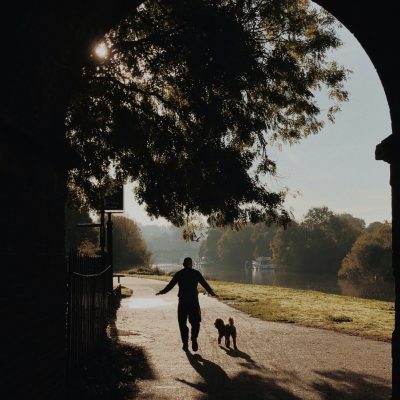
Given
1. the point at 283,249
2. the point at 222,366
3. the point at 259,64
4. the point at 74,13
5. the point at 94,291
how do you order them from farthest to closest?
the point at 283,249, the point at 259,64, the point at 94,291, the point at 222,366, the point at 74,13

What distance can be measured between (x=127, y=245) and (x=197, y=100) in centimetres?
5306

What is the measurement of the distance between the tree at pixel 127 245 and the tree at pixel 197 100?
49564 millimetres

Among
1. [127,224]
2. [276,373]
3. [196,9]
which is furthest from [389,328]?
[127,224]

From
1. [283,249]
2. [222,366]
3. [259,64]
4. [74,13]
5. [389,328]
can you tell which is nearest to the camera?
[74,13]

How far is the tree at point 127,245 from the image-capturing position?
60.3 metres

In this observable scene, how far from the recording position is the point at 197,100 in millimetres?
9391

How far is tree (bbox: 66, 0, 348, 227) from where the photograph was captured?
8.91 metres

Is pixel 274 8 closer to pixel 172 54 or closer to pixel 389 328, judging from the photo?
pixel 172 54

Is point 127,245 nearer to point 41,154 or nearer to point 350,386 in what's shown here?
point 350,386

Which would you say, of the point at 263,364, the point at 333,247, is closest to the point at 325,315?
the point at 263,364

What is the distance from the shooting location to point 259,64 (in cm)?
955

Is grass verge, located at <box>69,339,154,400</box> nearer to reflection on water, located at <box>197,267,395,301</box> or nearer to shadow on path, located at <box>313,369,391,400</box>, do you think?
shadow on path, located at <box>313,369,391,400</box>

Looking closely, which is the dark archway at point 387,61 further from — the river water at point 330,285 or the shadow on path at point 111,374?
the river water at point 330,285

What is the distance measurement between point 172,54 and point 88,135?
2.15m
